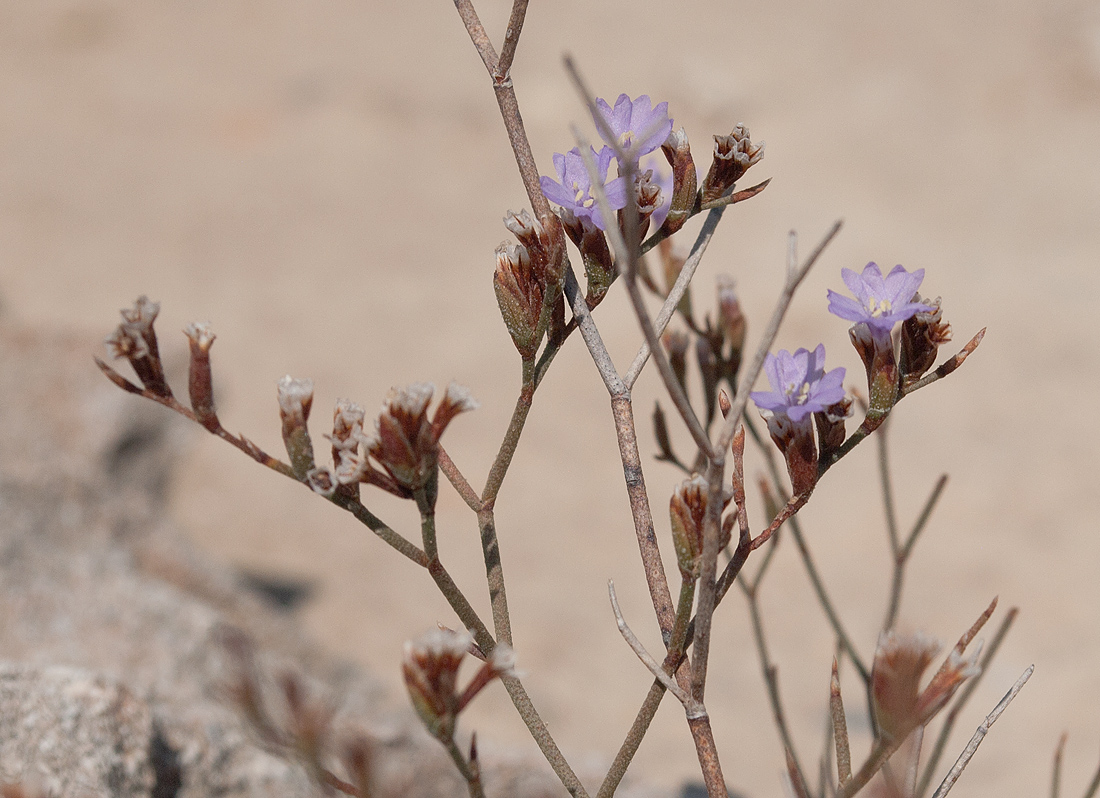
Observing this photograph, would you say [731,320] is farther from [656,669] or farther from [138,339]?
[138,339]

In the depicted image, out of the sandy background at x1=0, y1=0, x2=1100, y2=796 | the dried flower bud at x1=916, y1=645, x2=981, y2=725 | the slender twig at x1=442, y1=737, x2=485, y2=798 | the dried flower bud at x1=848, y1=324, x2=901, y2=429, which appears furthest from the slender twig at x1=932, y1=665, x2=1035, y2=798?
the sandy background at x1=0, y1=0, x2=1100, y2=796

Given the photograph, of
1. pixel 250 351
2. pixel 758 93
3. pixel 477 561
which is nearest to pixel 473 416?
pixel 477 561

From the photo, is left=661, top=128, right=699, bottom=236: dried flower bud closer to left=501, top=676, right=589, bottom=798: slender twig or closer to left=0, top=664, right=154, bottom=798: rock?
left=501, top=676, right=589, bottom=798: slender twig

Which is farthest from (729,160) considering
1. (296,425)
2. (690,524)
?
(296,425)

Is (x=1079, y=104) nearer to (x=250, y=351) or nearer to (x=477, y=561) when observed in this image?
(x=477, y=561)

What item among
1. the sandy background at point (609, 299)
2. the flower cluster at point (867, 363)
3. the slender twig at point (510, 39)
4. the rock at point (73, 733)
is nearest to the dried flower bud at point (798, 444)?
the flower cluster at point (867, 363)

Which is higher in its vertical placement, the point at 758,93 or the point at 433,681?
the point at 758,93
